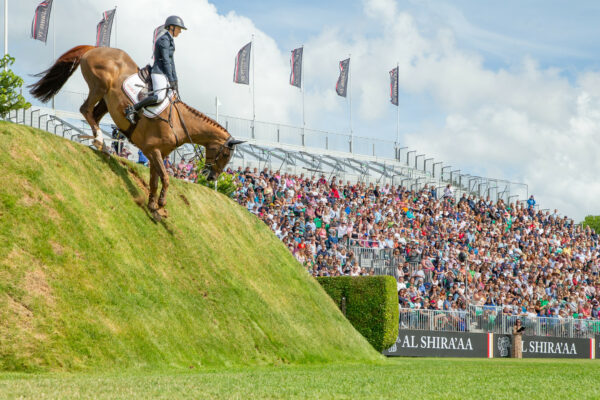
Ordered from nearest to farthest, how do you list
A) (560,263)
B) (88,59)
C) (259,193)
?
(88,59) → (259,193) → (560,263)

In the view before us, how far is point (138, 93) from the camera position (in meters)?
14.7

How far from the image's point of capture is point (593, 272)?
137 ft

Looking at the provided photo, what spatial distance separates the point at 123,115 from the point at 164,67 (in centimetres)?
127

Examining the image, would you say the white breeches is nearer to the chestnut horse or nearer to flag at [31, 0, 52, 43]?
the chestnut horse

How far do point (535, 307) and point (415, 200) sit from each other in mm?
9754

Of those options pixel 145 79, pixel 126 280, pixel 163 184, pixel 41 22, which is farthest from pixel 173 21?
pixel 41 22

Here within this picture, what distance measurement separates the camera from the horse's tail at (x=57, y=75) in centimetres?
1545

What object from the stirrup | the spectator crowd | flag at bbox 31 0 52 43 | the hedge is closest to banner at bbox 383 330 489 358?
the spectator crowd

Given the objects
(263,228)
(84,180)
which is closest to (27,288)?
(84,180)

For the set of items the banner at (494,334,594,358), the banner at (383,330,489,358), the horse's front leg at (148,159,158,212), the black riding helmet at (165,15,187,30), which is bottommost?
the banner at (494,334,594,358)

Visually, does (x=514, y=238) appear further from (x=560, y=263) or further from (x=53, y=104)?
(x=53, y=104)

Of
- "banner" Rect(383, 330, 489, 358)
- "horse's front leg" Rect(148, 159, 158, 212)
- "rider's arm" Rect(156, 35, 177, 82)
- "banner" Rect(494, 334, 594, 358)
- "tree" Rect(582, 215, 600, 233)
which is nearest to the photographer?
"rider's arm" Rect(156, 35, 177, 82)

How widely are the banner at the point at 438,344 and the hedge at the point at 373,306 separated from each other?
11.7ft

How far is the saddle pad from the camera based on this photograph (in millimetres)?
14648
